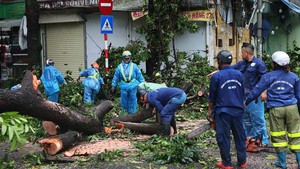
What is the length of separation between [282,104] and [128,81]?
5.39 metres

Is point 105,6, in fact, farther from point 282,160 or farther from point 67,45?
point 282,160

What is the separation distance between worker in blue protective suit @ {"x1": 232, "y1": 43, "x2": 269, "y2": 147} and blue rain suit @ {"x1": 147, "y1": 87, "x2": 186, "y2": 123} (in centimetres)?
136

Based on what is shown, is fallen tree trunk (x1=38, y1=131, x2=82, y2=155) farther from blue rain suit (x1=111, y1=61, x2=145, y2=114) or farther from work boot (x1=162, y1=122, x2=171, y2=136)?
blue rain suit (x1=111, y1=61, x2=145, y2=114)

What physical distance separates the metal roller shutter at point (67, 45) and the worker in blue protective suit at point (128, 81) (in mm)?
5033

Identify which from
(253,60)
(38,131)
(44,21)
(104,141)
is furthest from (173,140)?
(44,21)

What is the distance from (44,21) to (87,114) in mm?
9291

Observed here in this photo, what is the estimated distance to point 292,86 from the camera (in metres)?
6.38

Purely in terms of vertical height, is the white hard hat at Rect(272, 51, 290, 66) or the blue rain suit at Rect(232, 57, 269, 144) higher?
the white hard hat at Rect(272, 51, 290, 66)

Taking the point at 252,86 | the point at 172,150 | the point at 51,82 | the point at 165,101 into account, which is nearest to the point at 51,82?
the point at 51,82

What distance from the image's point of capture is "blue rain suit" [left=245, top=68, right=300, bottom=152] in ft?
20.7

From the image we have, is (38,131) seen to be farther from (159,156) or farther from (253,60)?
(253,60)

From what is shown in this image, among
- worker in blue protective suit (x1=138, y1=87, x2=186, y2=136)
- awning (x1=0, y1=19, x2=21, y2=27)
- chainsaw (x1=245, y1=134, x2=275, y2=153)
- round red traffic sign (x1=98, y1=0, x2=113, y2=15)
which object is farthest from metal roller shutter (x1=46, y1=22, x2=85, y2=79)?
chainsaw (x1=245, y1=134, x2=275, y2=153)

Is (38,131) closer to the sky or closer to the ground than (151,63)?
closer to the ground

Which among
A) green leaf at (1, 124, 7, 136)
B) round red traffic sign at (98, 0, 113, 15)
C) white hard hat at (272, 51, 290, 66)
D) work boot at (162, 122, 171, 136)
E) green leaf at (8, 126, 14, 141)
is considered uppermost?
round red traffic sign at (98, 0, 113, 15)
